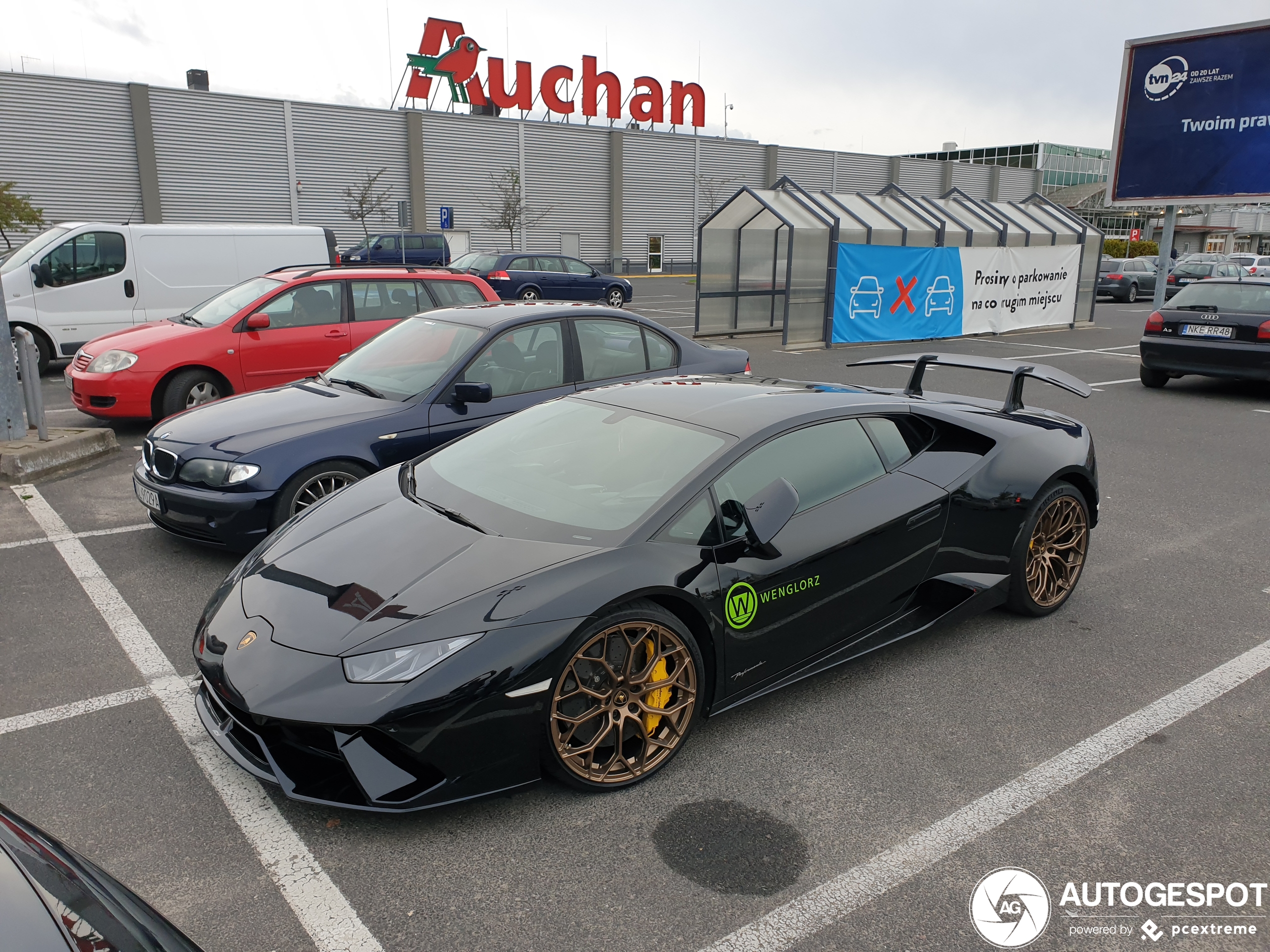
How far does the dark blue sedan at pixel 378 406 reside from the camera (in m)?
5.06

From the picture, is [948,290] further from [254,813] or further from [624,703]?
[254,813]

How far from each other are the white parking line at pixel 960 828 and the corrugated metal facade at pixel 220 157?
120ft

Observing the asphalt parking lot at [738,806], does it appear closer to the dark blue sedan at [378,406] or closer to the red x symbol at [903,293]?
the dark blue sedan at [378,406]

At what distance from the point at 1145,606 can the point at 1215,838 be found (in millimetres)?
2208

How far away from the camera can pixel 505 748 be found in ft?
9.26

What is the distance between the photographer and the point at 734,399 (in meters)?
3.96

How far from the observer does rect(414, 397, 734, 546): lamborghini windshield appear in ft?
11.0

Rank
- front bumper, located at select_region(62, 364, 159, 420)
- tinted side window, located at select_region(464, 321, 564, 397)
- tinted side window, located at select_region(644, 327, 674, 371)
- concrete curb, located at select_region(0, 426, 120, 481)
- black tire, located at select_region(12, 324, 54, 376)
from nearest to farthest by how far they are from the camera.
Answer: tinted side window, located at select_region(464, 321, 564, 397) < tinted side window, located at select_region(644, 327, 674, 371) < concrete curb, located at select_region(0, 426, 120, 481) < front bumper, located at select_region(62, 364, 159, 420) < black tire, located at select_region(12, 324, 54, 376)

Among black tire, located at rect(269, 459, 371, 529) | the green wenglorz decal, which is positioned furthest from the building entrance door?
the green wenglorz decal

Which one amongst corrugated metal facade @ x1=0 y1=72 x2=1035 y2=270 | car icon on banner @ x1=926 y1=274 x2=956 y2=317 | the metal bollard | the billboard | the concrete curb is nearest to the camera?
the concrete curb

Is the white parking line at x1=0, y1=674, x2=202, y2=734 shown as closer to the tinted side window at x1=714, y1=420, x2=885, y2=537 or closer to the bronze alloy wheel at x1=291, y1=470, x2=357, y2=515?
the bronze alloy wheel at x1=291, y1=470, x2=357, y2=515

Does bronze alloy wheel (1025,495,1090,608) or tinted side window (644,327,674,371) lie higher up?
tinted side window (644,327,674,371)

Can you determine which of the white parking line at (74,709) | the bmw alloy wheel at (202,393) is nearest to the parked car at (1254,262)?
the bmw alloy wheel at (202,393)

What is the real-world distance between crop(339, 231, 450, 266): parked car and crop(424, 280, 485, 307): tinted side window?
1871 cm
